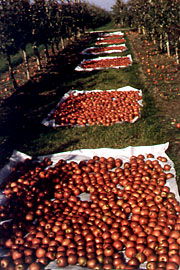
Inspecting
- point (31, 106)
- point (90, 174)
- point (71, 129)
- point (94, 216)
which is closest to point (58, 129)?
point (71, 129)

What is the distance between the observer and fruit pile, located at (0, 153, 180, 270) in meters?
3.29

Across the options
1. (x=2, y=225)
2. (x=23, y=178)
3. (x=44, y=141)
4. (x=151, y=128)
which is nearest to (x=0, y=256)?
(x=2, y=225)

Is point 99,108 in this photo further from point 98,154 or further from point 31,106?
point 31,106

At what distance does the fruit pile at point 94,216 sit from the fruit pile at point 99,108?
2.38 m

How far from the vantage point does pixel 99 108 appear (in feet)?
27.7

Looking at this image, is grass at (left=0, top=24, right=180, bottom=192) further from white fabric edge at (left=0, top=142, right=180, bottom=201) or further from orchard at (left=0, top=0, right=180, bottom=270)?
white fabric edge at (left=0, top=142, right=180, bottom=201)

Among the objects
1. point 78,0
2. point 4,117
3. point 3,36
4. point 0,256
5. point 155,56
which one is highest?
point 78,0

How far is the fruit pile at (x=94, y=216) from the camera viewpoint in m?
3.29

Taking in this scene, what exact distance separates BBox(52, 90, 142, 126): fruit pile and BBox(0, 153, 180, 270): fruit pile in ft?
7.80

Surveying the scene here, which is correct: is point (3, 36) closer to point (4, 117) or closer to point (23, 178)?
point (4, 117)

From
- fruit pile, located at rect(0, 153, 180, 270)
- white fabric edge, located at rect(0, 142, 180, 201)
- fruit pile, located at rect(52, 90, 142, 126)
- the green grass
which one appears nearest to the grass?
the green grass

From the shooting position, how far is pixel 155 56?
55.0 feet

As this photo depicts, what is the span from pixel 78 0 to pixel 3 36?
30.2 m

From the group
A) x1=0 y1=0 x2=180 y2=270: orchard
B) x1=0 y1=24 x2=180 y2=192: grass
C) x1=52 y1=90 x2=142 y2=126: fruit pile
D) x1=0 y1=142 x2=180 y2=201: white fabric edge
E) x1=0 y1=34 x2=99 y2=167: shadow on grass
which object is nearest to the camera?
x1=0 y1=0 x2=180 y2=270: orchard
